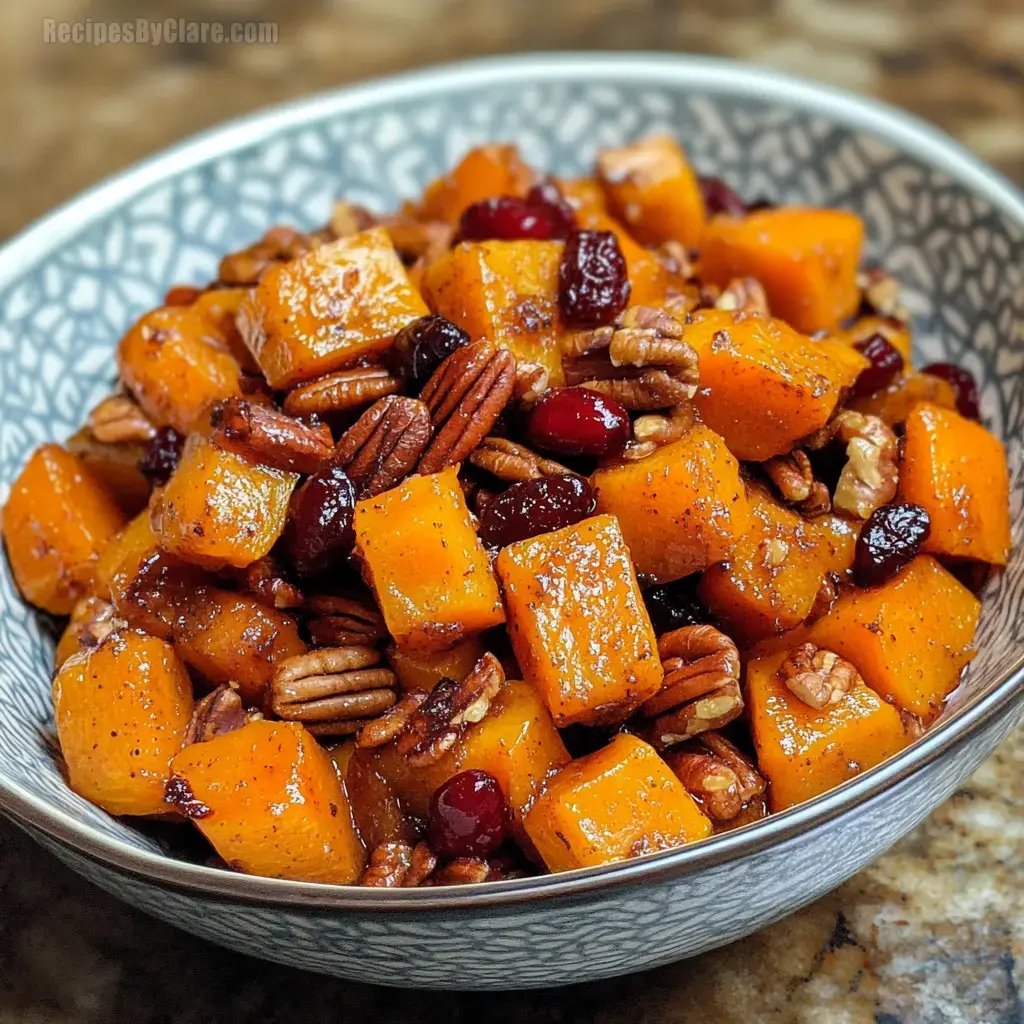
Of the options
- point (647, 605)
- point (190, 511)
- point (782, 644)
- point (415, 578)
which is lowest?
point (782, 644)

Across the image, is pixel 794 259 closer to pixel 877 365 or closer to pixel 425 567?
pixel 877 365

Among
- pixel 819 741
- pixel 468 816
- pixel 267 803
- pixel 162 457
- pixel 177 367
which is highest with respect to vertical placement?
pixel 177 367

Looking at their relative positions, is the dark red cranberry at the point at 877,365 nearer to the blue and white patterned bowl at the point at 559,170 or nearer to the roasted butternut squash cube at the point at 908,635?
the blue and white patterned bowl at the point at 559,170

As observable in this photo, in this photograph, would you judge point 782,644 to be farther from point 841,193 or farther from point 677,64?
point 677,64

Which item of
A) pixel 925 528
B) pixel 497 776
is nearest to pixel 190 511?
pixel 497 776

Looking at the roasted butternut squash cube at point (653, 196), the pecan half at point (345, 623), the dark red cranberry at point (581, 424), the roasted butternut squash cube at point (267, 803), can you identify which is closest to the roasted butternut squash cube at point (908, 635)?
the dark red cranberry at point (581, 424)

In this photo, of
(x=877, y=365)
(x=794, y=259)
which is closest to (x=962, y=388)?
(x=877, y=365)
